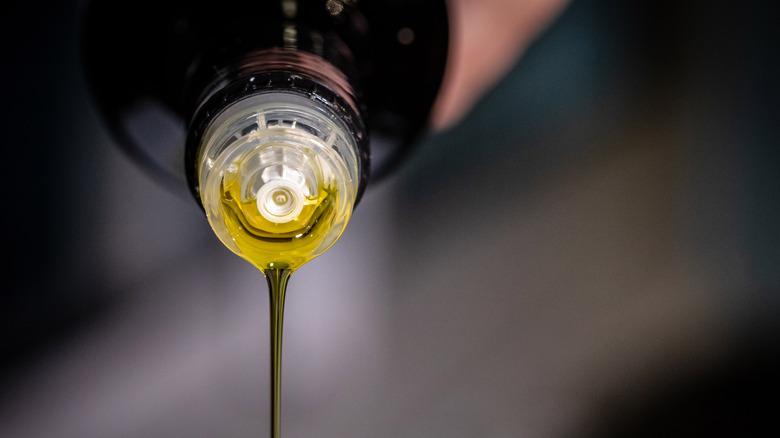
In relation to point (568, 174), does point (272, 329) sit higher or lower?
lower

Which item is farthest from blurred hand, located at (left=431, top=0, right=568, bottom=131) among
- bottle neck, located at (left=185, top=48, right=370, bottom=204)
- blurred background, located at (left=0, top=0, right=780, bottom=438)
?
bottle neck, located at (left=185, top=48, right=370, bottom=204)

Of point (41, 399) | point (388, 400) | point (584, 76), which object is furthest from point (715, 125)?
point (41, 399)

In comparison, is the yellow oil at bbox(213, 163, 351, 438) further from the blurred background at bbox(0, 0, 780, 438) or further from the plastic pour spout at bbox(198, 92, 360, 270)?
the blurred background at bbox(0, 0, 780, 438)

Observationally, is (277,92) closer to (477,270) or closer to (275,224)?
(275,224)

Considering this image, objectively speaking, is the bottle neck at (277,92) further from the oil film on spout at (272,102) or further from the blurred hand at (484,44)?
the blurred hand at (484,44)

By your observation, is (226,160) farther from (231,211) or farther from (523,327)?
(523,327)

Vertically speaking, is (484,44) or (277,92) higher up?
(484,44)

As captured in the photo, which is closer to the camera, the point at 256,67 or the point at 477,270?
the point at 256,67

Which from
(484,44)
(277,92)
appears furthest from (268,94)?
(484,44)
